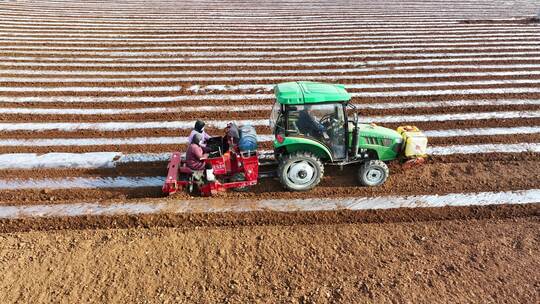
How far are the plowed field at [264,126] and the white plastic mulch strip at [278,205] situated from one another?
30 mm

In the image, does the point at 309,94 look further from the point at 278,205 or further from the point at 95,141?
the point at 95,141

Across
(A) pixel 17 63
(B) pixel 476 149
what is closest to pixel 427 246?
(B) pixel 476 149

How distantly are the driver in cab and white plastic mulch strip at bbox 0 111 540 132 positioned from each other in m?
2.82

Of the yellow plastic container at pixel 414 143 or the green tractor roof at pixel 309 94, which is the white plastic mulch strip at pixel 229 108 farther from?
the green tractor roof at pixel 309 94

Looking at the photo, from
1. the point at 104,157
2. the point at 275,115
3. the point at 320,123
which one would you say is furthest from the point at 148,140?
the point at 320,123

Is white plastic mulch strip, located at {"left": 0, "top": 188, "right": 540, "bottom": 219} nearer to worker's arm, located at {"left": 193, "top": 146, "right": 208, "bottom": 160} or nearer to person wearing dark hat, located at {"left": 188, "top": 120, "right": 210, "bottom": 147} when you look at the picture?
worker's arm, located at {"left": 193, "top": 146, "right": 208, "bottom": 160}

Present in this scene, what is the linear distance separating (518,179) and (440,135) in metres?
1.84

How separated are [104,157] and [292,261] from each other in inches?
175

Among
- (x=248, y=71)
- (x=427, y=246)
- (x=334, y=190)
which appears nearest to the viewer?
(x=427, y=246)

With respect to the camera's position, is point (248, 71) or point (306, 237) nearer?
point (306, 237)

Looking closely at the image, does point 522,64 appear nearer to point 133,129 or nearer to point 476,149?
point 476,149

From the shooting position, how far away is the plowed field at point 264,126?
508 centimetres

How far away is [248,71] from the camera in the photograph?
11.5 metres

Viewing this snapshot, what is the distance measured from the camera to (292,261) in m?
4.91
